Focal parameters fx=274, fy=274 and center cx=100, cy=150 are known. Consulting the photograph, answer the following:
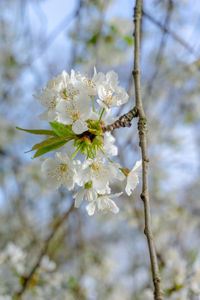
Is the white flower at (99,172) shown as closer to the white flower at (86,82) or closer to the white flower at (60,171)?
the white flower at (60,171)

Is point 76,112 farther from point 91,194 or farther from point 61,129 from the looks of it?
point 91,194

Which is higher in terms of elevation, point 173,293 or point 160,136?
point 160,136

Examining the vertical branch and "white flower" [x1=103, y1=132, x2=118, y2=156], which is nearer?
the vertical branch

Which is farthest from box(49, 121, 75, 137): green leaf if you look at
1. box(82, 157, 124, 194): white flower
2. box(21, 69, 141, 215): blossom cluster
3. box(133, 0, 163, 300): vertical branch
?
box(133, 0, 163, 300): vertical branch

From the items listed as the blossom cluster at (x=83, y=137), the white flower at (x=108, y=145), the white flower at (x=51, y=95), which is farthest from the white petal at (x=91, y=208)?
the white flower at (x=51, y=95)

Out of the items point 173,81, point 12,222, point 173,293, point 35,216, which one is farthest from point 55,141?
point 35,216

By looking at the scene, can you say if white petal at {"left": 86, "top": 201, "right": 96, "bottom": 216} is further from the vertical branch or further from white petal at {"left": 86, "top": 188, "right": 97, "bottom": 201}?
the vertical branch

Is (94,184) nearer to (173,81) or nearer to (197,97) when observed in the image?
(173,81)

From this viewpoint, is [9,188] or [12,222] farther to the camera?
[12,222]
